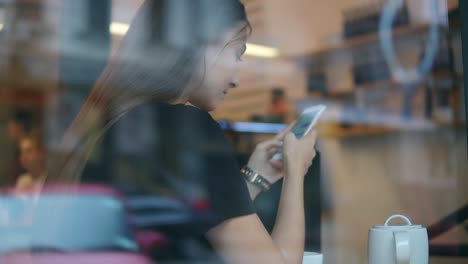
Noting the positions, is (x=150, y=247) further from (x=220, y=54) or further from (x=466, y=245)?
(x=466, y=245)

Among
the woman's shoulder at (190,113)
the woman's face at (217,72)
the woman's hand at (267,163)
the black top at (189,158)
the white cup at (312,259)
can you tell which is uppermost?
the woman's face at (217,72)

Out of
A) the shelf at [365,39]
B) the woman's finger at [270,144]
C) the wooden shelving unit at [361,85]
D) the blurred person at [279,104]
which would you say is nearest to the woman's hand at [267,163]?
the woman's finger at [270,144]

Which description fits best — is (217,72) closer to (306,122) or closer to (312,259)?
(306,122)

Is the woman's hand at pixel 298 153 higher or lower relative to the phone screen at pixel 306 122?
lower

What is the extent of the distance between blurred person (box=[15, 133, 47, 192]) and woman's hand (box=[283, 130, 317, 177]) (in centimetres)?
48

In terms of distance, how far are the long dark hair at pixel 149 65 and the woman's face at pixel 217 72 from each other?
0.01 m

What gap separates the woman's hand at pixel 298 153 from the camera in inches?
41.6

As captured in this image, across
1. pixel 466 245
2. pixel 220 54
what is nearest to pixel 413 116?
pixel 466 245

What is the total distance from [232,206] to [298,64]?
3.15m

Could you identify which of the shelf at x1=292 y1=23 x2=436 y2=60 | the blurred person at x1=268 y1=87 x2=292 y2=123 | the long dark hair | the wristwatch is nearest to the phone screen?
the wristwatch

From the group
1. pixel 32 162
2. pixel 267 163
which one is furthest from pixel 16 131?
pixel 267 163

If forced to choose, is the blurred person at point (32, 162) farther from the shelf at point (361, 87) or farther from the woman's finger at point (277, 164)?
the shelf at point (361, 87)

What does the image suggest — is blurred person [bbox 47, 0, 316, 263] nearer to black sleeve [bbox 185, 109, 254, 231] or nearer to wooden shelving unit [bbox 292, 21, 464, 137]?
black sleeve [bbox 185, 109, 254, 231]

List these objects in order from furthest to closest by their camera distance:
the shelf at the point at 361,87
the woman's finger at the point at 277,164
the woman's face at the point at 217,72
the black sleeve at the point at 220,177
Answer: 1. the shelf at the point at 361,87
2. the woman's finger at the point at 277,164
3. the woman's face at the point at 217,72
4. the black sleeve at the point at 220,177
